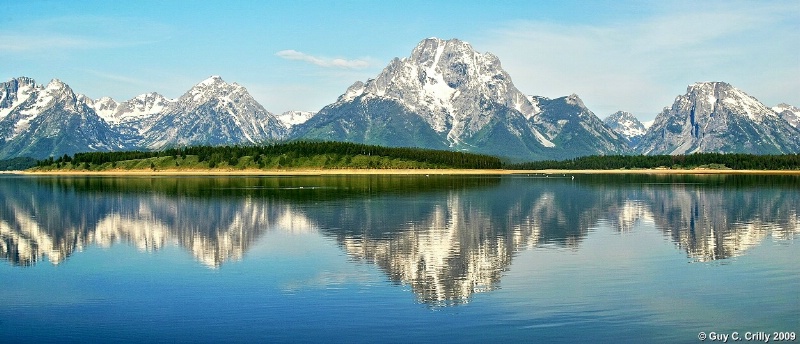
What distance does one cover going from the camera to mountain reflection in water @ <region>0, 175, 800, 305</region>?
192 ft

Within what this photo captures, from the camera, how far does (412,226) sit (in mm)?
82750

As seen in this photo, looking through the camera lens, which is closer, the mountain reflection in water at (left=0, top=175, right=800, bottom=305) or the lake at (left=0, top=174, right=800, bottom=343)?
the lake at (left=0, top=174, right=800, bottom=343)

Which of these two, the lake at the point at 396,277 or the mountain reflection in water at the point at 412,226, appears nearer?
the lake at the point at 396,277

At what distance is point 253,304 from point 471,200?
9146 centimetres

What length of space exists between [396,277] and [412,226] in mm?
32810

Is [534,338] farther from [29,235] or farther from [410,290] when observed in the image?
[29,235]

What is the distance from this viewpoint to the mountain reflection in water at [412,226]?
2299 inches

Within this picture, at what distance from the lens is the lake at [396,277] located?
36781 mm

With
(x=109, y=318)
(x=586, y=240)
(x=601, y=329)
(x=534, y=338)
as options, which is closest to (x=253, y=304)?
(x=109, y=318)

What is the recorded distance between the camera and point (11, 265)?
5747 cm

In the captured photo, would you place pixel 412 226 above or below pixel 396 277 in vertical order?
above

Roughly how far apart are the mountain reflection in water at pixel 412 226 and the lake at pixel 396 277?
0.35 metres

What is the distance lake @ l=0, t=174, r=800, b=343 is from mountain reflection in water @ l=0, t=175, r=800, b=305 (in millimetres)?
345

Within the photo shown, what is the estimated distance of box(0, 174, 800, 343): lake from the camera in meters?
36.8
